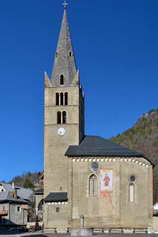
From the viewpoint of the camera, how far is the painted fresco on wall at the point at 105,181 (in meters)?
61.7

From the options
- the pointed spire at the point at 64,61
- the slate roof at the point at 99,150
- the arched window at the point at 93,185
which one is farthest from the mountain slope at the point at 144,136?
the arched window at the point at 93,185

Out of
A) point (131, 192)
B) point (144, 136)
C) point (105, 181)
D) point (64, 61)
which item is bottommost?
point (131, 192)

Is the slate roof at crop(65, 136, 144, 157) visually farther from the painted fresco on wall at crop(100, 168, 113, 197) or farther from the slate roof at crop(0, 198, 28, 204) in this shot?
the slate roof at crop(0, 198, 28, 204)

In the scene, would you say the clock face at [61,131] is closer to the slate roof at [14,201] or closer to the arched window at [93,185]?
the arched window at [93,185]

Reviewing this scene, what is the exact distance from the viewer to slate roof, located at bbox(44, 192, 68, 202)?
61.9 meters

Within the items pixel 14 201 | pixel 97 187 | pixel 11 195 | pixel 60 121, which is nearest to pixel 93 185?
pixel 97 187

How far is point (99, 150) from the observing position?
63.0 m

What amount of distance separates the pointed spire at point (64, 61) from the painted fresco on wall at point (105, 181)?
12148 mm

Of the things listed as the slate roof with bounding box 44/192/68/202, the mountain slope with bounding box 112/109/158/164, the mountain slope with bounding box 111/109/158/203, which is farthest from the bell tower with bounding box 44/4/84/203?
the mountain slope with bounding box 112/109/158/164

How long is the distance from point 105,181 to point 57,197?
5670 mm

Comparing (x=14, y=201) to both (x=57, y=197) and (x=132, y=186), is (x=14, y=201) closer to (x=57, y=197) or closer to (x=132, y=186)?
(x=57, y=197)

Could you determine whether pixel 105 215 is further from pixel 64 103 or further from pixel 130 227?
pixel 64 103

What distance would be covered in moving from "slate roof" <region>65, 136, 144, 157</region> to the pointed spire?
7.85 m

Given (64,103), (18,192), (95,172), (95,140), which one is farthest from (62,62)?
(18,192)
